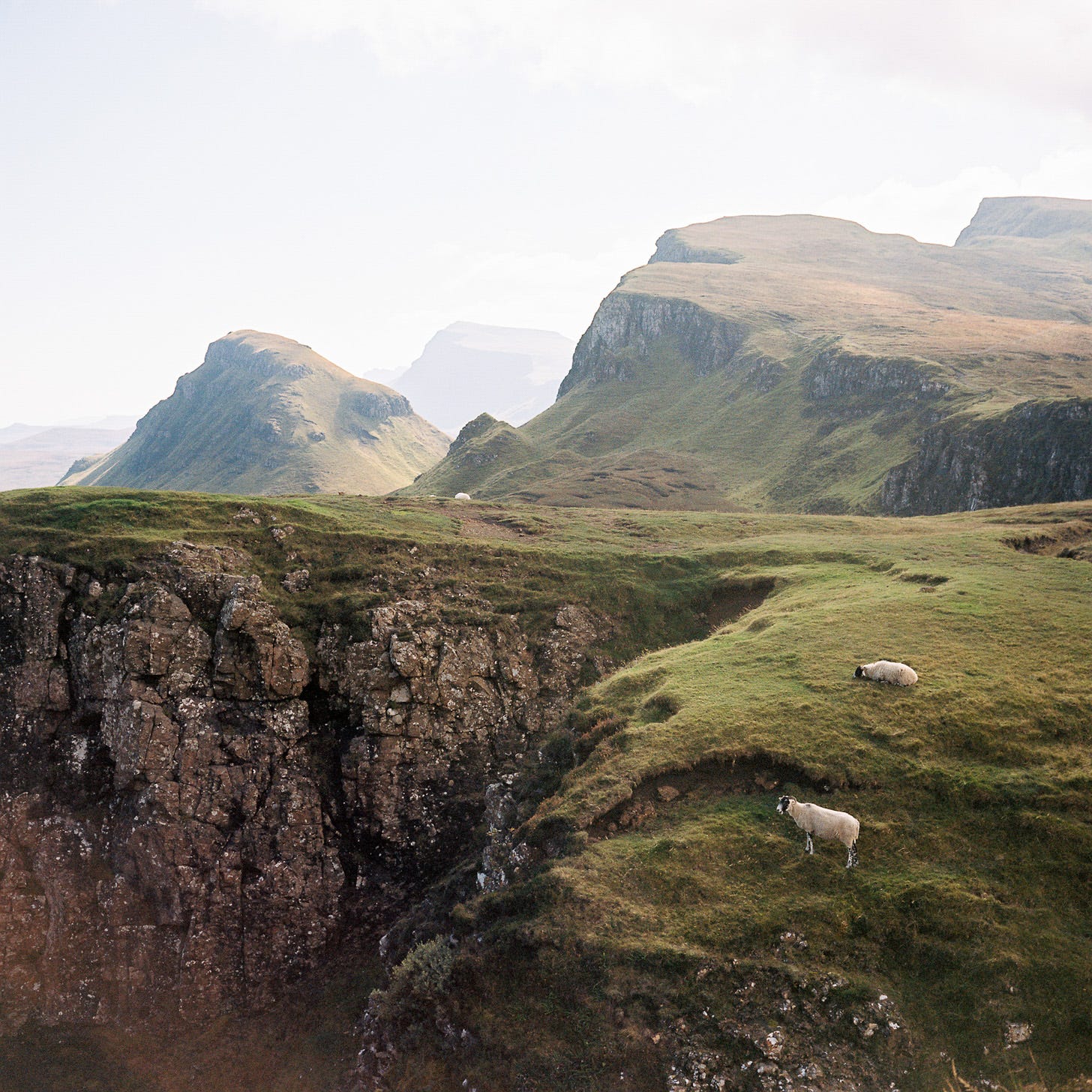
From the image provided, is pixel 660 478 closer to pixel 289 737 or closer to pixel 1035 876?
pixel 289 737

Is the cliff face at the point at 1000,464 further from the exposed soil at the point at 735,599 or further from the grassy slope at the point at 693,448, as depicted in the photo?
the exposed soil at the point at 735,599

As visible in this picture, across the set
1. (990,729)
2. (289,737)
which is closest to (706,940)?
(990,729)

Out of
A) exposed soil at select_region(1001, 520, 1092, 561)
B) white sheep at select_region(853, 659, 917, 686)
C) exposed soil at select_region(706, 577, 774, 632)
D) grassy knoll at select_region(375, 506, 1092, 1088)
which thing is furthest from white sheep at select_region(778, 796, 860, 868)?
exposed soil at select_region(1001, 520, 1092, 561)

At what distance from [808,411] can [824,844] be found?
122033 mm

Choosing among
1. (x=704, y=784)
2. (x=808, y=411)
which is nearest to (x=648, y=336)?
(x=808, y=411)

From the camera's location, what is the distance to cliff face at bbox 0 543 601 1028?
26641mm

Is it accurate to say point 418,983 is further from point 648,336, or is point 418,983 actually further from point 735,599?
point 648,336

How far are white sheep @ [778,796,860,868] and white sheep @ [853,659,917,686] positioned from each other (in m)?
6.41

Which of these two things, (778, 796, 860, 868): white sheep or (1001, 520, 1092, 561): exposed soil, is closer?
(778, 796, 860, 868): white sheep

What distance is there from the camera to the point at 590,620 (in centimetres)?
3725

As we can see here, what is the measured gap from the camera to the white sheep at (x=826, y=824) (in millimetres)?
17984

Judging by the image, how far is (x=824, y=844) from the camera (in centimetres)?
1841

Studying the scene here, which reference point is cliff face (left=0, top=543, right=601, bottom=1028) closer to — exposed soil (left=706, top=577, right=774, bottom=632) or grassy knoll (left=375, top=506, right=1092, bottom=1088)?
grassy knoll (left=375, top=506, right=1092, bottom=1088)


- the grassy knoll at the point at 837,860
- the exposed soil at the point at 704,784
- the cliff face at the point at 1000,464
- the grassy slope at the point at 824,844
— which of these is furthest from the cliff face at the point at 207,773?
the cliff face at the point at 1000,464
